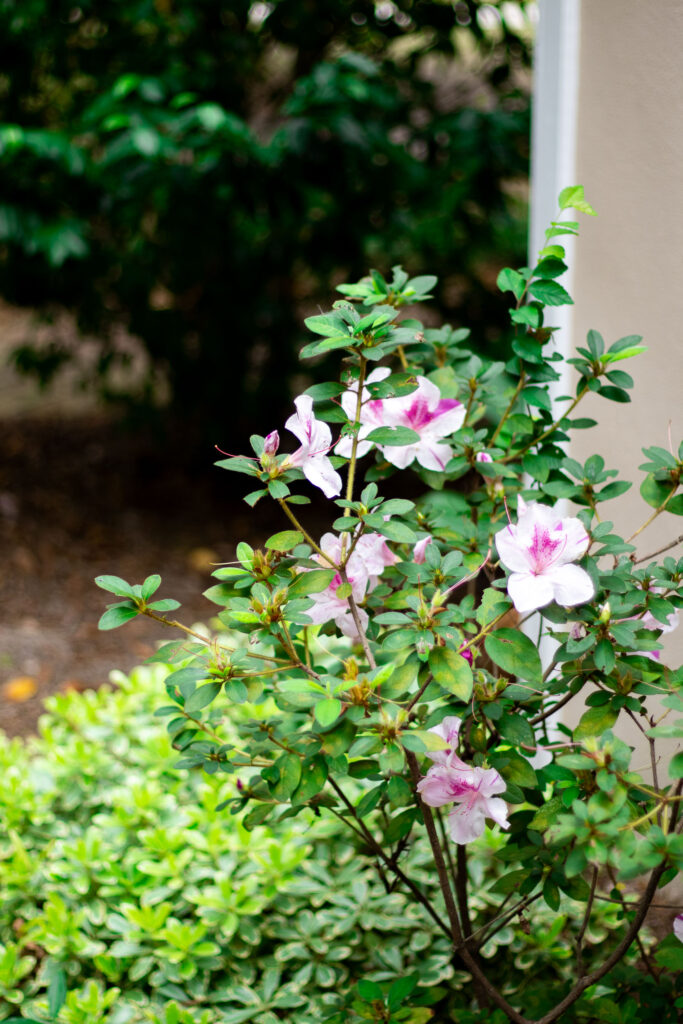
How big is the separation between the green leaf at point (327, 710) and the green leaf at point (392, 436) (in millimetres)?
308

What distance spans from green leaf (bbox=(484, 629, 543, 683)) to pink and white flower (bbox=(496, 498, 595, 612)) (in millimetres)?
66

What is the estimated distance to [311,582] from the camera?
3.47ft

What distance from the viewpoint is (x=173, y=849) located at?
5.65ft

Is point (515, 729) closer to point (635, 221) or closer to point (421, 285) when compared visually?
point (421, 285)

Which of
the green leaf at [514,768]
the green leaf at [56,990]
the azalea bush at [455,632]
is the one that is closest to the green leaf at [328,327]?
the azalea bush at [455,632]

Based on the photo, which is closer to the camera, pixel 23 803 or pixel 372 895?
pixel 372 895

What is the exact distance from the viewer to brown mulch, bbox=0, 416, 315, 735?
307 centimetres

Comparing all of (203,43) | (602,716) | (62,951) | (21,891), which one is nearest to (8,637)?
(21,891)

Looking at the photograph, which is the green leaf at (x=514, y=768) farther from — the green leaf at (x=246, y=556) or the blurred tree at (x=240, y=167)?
the blurred tree at (x=240, y=167)

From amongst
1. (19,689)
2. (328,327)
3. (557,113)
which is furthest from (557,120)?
(19,689)

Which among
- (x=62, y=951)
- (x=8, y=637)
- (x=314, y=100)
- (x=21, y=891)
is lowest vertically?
(x=62, y=951)

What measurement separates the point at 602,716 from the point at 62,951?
1.08 metres

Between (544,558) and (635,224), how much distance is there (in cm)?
82

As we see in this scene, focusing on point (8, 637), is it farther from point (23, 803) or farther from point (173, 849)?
point (173, 849)
